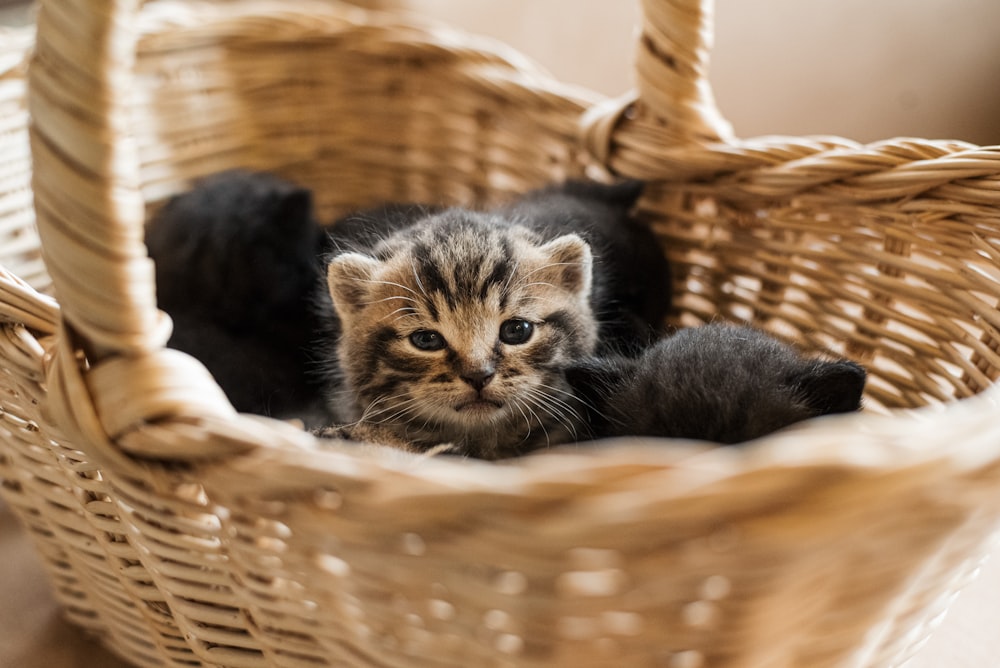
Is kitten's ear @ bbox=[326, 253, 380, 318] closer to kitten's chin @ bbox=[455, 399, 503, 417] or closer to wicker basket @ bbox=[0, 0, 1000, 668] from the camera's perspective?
kitten's chin @ bbox=[455, 399, 503, 417]

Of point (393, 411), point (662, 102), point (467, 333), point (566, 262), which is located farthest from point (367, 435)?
point (662, 102)

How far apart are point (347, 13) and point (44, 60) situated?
4.35 feet

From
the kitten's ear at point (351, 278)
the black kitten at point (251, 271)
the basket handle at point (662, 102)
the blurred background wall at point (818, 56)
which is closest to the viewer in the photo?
the kitten's ear at point (351, 278)

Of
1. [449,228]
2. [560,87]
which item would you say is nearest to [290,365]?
[449,228]

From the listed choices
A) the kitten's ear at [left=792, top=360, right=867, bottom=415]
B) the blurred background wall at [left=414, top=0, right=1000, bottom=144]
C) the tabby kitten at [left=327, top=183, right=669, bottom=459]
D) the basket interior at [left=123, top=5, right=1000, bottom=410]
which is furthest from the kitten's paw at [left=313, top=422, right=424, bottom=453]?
the blurred background wall at [left=414, top=0, right=1000, bottom=144]

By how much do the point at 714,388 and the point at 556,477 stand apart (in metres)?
0.44

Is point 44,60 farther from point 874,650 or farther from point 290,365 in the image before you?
point 874,650

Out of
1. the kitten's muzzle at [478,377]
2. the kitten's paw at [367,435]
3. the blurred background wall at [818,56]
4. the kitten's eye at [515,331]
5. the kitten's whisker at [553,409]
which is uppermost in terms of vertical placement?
the blurred background wall at [818,56]

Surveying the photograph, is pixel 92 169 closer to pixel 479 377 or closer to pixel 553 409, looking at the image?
pixel 479 377

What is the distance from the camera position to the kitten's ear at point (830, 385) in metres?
1.00

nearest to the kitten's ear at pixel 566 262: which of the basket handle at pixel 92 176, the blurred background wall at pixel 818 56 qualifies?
the basket handle at pixel 92 176

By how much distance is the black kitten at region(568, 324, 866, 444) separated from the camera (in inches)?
38.2

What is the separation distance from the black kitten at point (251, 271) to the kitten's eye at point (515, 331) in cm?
46

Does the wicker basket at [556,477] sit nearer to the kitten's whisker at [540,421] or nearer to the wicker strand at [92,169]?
the wicker strand at [92,169]
